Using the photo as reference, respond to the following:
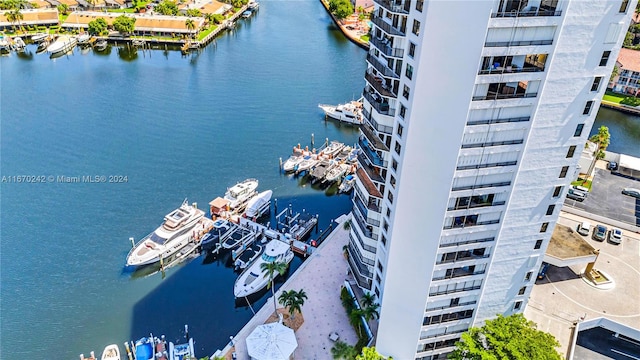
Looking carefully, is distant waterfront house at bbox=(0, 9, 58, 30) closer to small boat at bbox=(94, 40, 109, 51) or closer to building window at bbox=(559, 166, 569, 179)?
small boat at bbox=(94, 40, 109, 51)

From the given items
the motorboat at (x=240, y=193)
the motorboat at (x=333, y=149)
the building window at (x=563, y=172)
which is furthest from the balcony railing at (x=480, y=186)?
the motorboat at (x=333, y=149)

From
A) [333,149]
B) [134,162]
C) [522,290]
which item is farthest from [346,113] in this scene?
[522,290]

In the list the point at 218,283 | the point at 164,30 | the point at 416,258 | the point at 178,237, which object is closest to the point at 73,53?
the point at 164,30

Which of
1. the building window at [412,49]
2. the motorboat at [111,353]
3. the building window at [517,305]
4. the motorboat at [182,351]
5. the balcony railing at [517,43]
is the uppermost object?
the balcony railing at [517,43]

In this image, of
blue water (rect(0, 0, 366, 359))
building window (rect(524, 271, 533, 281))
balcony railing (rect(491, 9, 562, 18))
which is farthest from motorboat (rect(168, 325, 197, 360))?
balcony railing (rect(491, 9, 562, 18))

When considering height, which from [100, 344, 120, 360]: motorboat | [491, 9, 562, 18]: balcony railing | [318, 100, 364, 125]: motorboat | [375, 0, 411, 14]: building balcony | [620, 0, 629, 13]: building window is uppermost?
[620, 0, 629, 13]: building window

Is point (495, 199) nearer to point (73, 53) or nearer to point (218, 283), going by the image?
point (218, 283)

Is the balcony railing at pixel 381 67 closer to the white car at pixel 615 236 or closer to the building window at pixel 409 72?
the building window at pixel 409 72
